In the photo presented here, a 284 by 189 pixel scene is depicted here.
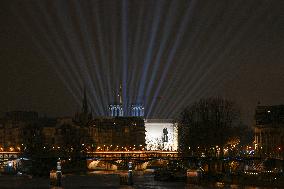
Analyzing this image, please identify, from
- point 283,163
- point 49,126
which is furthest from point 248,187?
point 49,126

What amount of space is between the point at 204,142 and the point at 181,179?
15.8 feet

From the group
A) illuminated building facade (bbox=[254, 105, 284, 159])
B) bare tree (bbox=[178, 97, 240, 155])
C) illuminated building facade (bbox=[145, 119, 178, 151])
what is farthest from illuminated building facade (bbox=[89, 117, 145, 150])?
bare tree (bbox=[178, 97, 240, 155])

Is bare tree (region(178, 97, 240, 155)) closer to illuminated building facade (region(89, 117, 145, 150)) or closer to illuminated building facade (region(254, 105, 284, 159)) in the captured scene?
illuminated building facade (region(254, 105, 284, 159))

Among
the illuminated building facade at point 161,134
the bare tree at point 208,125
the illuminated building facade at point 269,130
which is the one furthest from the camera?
the illuminated building facade at point 161,134

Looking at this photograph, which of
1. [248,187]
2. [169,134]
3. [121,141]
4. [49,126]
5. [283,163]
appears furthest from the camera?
[169,134]

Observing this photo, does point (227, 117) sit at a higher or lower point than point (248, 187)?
higher

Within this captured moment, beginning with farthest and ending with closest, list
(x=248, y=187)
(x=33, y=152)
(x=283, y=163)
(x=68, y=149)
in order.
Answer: (x=68, y=149) → (x=33, y=152) → (x=283, y=163) → (x=248, y=187)

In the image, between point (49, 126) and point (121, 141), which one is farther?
point (121, 141)

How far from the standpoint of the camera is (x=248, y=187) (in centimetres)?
5559

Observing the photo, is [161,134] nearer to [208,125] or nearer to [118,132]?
[118,132]

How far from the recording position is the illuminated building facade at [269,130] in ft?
300

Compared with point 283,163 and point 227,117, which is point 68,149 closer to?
point 227,117

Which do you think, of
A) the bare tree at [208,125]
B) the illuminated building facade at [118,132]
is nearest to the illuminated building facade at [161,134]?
the illuminated building facade at [118,132]

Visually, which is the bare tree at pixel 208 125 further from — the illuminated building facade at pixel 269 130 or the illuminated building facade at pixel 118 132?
the illuminated building facade at pixel 118 132
